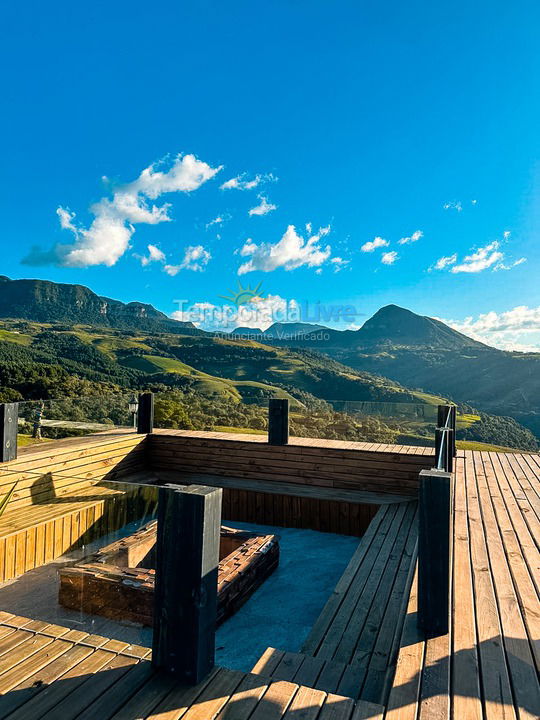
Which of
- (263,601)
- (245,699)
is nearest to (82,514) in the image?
(245,699)

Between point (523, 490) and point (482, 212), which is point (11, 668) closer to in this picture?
point (523, 490)

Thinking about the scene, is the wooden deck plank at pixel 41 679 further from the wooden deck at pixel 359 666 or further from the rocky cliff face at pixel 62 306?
the rocky cliff face at pixel 62 306

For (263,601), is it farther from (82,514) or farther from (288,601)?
(82,514)

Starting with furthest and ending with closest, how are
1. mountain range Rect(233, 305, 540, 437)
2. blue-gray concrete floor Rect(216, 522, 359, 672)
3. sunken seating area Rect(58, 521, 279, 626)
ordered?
mountain range Rect(233, 305, 540, 437)
blue-gray concrete floor Rect(216, 522, 359, 672)
sunken seating area Rect(58, 521, 279, 626)

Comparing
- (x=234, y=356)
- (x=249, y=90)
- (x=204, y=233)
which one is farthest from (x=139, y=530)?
(x=234, y=356)

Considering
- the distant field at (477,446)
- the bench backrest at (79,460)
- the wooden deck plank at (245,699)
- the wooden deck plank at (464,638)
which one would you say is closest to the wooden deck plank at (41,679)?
the wooden deck plank at (245,699)

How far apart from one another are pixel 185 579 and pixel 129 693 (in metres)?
0.47

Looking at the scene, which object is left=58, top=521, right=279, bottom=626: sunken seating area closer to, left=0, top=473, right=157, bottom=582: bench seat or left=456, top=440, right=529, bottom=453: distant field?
left=0, top=473, right=157, bottom=582: bench seat

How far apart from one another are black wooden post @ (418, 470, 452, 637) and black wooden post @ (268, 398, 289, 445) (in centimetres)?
443

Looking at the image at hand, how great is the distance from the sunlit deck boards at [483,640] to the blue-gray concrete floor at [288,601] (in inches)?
62.6

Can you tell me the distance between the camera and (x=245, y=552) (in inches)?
166

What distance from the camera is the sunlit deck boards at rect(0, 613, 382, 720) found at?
Answer: 1.39m

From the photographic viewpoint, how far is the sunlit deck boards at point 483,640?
1.45 metres

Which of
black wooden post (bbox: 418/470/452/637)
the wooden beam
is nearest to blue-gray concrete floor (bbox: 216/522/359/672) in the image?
the wooden beam
